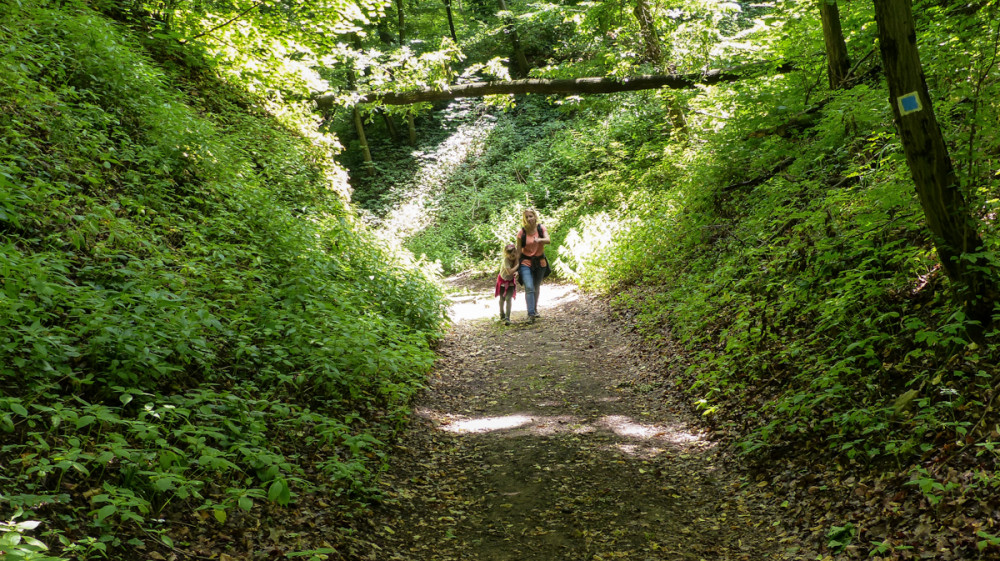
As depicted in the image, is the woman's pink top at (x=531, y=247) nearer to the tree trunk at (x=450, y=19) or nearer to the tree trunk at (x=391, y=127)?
the tree trunk at (x=391, y=127)

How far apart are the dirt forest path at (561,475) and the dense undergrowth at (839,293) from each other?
0.54m

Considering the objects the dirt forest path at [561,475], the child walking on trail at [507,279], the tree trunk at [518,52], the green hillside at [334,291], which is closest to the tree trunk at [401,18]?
the tree trunk at [518,52]

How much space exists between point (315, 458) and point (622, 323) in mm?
6519

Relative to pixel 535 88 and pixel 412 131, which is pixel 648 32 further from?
pixel 412 131

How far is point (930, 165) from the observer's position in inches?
158

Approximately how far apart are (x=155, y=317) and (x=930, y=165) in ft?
18.4

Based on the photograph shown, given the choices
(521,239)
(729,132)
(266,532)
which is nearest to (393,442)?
(266,532)

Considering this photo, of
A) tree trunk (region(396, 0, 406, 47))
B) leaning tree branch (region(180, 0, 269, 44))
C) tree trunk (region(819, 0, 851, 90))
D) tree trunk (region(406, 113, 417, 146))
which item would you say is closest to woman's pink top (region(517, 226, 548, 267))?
tree trunk (region(819, 0, 851, 90))

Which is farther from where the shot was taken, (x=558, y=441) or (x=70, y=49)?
(x=70, y=49)

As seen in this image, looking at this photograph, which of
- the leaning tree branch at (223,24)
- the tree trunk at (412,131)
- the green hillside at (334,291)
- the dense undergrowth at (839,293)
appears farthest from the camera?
the tree trunk at (412,131)

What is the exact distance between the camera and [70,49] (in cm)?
730

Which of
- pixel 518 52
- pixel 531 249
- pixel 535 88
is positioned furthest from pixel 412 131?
pixel 531 249

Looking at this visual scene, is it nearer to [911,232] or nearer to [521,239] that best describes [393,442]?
[911,232]

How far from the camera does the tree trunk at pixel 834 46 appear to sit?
8250mm
